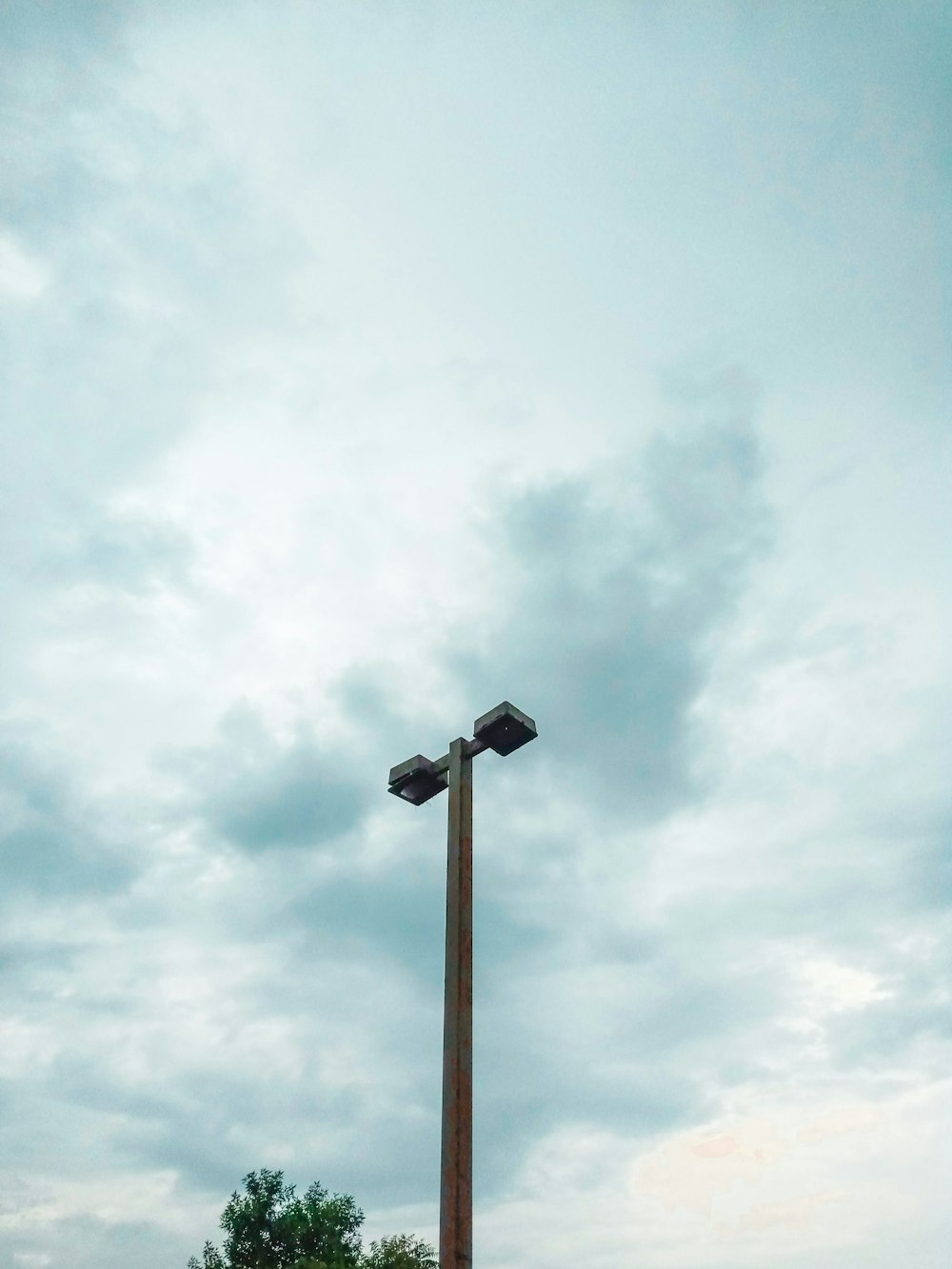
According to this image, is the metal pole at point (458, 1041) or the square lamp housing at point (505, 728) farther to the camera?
the square lamp housing at point (505, 728)

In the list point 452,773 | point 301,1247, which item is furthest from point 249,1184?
point 452,773

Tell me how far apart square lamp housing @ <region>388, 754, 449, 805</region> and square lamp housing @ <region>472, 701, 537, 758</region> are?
59 cm

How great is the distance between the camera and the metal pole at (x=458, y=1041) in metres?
6.67

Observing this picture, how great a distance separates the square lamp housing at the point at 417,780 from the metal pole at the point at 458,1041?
0.29 metres

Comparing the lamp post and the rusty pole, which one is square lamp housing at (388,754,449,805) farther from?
the rusty pole

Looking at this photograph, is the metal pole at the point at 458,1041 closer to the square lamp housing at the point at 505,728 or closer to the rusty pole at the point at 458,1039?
the rusty pole at the point at 458,1039

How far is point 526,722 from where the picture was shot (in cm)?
911

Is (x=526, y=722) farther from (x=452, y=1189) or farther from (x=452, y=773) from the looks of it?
(x=452, y=1189)

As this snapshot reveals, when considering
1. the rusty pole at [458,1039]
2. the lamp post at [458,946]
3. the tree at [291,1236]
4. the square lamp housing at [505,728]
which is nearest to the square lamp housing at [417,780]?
the lamp post at [458,946]

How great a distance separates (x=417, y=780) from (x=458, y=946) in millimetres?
1971

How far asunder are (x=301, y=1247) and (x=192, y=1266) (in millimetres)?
4992

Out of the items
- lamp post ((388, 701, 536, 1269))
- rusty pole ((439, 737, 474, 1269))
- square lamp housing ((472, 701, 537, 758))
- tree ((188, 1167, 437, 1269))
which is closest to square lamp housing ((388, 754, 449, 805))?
lamp post ((388, 701, 536, 1269))

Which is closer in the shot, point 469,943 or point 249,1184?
point 469,943

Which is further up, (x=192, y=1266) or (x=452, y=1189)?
(x=192, y=1266)
